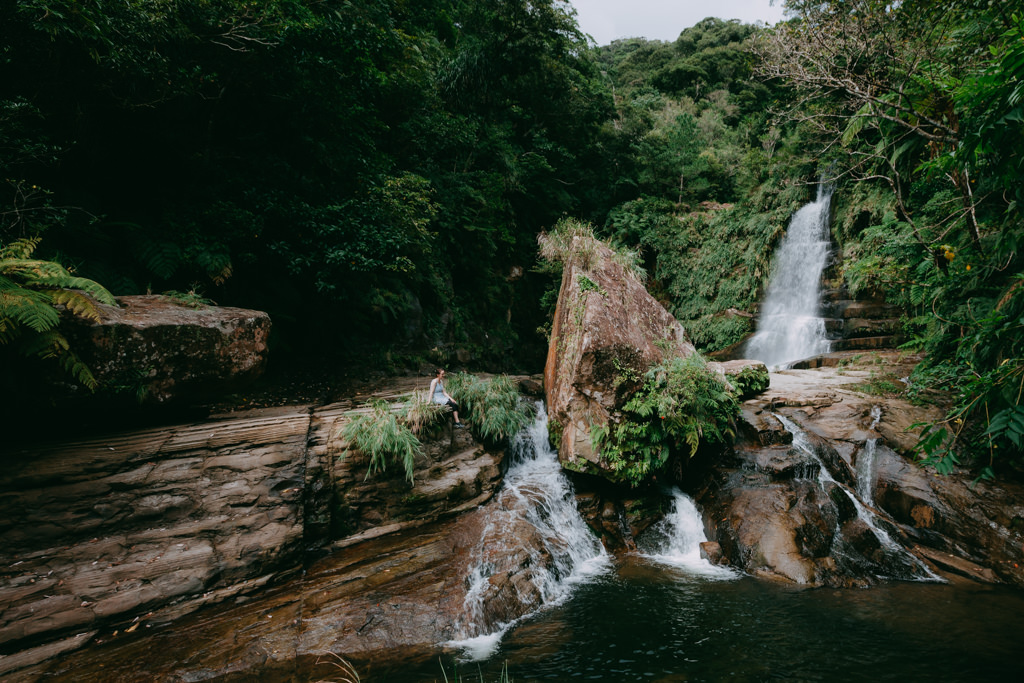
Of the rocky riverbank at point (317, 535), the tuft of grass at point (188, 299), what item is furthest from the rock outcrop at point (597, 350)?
the tuft of grass at point (188, 299)

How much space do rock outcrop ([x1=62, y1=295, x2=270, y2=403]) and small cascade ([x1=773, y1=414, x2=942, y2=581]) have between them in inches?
324

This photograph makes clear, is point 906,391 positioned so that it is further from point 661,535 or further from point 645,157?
point 645,157

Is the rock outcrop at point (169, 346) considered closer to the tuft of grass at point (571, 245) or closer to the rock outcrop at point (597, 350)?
the rock outcrop at point (597, 350)

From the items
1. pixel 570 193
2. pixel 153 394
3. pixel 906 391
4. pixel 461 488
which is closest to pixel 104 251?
pixel 153 394

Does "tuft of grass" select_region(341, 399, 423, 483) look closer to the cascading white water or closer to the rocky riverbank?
the rocky riverbank

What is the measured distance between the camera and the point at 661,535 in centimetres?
593

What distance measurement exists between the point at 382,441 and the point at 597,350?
353cm

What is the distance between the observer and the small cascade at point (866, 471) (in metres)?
6.00

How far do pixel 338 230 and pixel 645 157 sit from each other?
52.3ft

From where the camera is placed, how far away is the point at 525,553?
16.9 ft

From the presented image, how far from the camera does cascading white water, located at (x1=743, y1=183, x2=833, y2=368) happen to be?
11.9 metres

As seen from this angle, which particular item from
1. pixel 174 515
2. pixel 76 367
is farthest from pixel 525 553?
pixel 76 367

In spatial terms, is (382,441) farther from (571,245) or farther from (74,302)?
(571,245)

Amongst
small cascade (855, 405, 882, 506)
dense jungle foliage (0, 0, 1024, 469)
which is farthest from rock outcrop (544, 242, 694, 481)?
dense jungle foliage (0, 0, 1024, 469)
